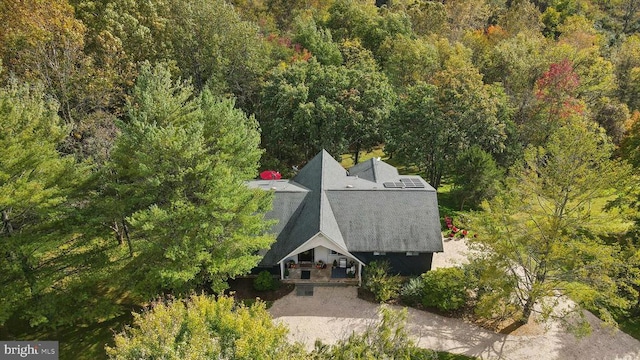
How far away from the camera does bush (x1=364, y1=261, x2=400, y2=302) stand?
931 inches

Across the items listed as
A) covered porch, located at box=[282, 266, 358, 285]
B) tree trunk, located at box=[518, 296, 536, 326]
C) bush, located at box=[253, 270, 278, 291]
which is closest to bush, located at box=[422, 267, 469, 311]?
tree trunk, located at box=[518, 296, 536, 326]

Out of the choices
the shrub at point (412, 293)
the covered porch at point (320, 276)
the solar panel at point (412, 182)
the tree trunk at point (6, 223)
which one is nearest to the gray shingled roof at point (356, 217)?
the solar panel at point (412, 182)

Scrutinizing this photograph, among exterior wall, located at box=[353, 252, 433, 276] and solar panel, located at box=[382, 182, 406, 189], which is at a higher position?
solar panel, located at box=[382, 182, 406, 189]

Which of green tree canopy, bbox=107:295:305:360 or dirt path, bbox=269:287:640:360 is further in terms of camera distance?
dirt path, bbox=269:287:640:360

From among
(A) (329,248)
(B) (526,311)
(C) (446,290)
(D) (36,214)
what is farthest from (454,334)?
(D) (36,214)

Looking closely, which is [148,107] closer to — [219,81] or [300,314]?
[300,314]

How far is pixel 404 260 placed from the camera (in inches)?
1001

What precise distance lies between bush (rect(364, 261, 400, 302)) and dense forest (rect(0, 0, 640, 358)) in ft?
16.6

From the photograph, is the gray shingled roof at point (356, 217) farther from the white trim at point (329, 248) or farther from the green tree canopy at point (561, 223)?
the green tree canopy at point (561, 223)

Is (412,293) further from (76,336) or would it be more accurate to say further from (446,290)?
(76,336)

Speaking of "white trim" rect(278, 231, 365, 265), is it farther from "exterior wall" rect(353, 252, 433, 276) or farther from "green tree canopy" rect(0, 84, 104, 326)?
"green tree canopy" rect(0, 84, 104, 326)

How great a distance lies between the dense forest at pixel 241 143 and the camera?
19000mm

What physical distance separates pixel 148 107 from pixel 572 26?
60.6 meters

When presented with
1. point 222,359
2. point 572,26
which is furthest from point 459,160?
point 572,26
